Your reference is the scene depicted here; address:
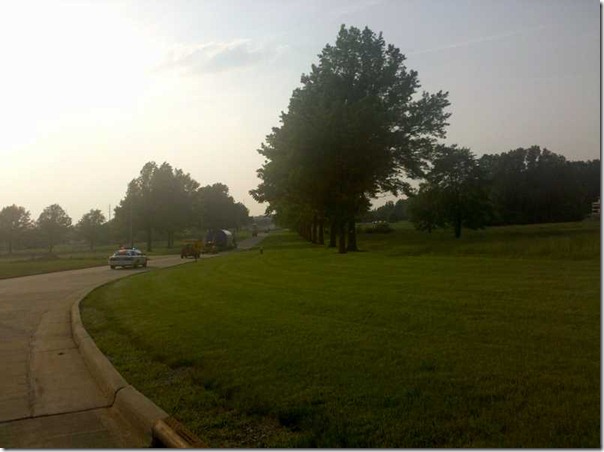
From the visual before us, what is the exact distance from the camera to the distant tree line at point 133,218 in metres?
85.6

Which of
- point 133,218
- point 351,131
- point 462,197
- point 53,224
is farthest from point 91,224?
point 351,131

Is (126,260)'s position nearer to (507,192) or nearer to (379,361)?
(379,361)

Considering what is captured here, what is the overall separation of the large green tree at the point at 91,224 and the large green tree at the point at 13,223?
7.55 meters

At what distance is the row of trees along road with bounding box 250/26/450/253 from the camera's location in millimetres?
34844

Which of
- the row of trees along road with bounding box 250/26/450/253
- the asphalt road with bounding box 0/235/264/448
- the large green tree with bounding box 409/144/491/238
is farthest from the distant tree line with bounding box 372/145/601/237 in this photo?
the asphalt road with bounding box 0/235/264/448

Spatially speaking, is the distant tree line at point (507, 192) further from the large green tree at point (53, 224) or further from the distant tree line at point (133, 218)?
the large green tree at point (53, 224)

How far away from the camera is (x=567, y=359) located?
7082mm

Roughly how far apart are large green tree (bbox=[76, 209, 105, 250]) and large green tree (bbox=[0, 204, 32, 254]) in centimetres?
755

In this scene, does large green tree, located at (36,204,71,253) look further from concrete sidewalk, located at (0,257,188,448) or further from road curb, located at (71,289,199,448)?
road curb, located at (71,289,199,448)

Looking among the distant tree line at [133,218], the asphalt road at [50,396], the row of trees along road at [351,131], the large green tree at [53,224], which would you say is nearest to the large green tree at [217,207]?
the distant tree line at [133,218]

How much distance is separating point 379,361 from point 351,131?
1069 inches

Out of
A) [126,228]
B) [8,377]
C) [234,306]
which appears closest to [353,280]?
[234,306]

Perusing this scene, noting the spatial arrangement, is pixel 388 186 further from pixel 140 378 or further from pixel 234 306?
pixel 140 378

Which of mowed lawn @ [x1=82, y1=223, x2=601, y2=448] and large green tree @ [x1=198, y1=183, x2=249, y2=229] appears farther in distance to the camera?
large green tree @ [x1=198, y1=183, x2=249, y2=229]
